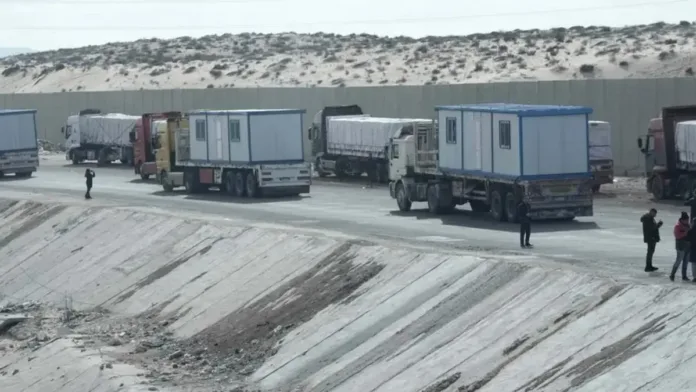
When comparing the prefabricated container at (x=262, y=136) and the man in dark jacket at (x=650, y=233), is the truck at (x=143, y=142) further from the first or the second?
the man in dark jacket at (x=650, y=233)

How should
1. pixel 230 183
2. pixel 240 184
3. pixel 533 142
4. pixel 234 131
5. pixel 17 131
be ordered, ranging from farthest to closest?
pixel 17 131, pixel 230 183, pixel 240 184, pixel 234 131, pixel 533 142

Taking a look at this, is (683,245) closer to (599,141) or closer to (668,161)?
(668,161)

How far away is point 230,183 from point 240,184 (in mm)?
955

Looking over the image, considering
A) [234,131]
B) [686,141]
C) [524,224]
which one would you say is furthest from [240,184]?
[524,224]

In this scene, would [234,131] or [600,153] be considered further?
[234,131]

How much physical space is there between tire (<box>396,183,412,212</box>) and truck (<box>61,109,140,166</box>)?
34167 mm

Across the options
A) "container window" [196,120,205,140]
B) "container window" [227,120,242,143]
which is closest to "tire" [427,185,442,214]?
"container window" [227,120,242,143]

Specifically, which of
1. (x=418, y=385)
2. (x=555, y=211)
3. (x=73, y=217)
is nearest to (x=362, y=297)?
(x=418, y=385)

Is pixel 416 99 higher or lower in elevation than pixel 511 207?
higher

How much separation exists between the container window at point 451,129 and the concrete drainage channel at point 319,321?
694 centimetres

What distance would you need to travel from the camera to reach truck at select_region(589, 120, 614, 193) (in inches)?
2108

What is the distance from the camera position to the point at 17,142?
7381 centimetres

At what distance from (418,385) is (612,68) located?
60.7 meters

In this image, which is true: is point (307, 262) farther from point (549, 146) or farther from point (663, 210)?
point (663, 210)
